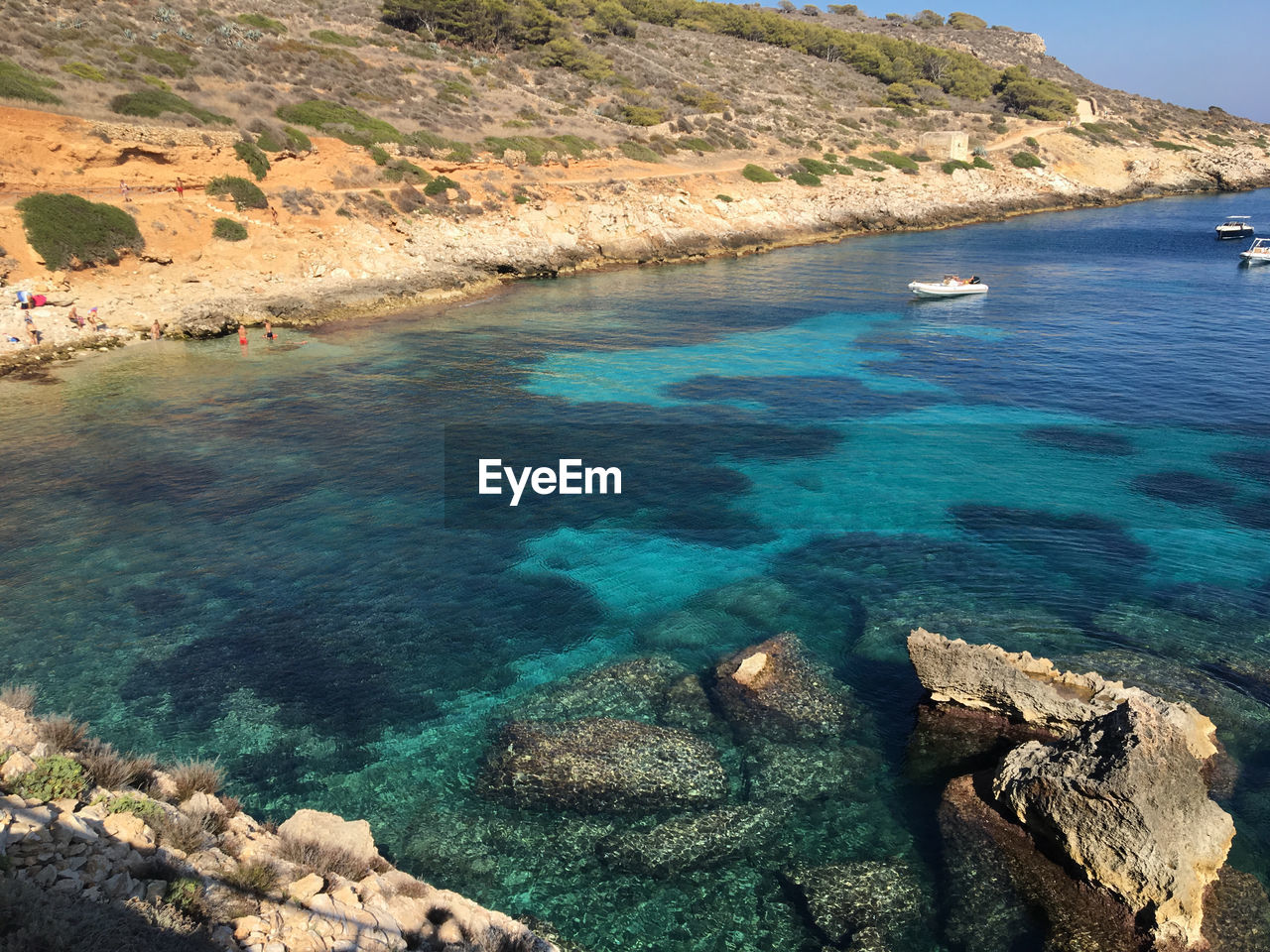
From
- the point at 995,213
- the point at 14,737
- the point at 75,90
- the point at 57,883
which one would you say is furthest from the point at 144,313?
the point at 995,213

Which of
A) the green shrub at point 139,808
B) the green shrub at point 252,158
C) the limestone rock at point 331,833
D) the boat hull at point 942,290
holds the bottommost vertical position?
the limestone rock at point 331,833

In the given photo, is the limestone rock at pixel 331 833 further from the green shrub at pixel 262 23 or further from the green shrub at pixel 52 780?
the green shrub at pixel 262 23

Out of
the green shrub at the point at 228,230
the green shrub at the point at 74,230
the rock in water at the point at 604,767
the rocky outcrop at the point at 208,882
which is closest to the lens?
the rocky outcrop at the point at 208,882

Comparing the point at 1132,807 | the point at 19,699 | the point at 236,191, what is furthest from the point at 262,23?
the point at 1132,807

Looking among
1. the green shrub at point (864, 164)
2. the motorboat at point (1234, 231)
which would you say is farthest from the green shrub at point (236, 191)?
the motorboat at point (1234, 231)

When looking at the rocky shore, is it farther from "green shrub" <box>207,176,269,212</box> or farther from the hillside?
"green shrub" <box>207,176,269,212</box>

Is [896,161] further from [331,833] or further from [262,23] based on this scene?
[331,833]

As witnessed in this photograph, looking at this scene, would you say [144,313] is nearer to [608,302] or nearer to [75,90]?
[75,90]
